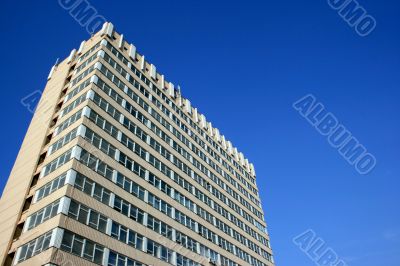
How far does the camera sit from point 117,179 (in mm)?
37688

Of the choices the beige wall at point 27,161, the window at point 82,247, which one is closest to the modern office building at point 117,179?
the window at point 82,247

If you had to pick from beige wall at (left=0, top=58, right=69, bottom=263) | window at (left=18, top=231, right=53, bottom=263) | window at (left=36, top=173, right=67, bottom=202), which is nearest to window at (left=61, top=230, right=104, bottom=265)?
window at (left=18, top=231, right=53, bottom=263)

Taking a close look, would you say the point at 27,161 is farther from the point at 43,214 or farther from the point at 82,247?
the point at 82,247

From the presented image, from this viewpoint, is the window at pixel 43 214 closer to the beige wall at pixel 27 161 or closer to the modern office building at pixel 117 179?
A: the modern office building at pixel 117 179

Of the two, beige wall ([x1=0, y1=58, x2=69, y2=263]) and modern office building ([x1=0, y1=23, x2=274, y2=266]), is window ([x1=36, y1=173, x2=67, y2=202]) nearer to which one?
modern office building ([x1=0, y1=23, x2=274, y2=266])

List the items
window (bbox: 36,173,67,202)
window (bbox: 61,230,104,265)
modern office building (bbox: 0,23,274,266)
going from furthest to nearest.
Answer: window (bbox: 36,173,67,202) < modern office building (bbox: 0,23,274,266) < window (bbox: 61,230,104,265)

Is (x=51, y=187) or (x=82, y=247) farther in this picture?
(x=51, y=187)

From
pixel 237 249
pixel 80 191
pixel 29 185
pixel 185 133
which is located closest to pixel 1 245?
pixel 29 185

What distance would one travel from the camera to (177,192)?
47.7m

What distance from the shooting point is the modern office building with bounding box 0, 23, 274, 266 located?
31.2m

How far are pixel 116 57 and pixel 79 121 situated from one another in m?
15.4

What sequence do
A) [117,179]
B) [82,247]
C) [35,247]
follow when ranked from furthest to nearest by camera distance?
[117,179] < [82,247] < [35,247]

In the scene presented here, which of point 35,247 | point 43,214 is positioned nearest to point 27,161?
point 43,214

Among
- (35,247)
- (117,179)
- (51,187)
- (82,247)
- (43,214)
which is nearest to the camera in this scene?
(35,247)
